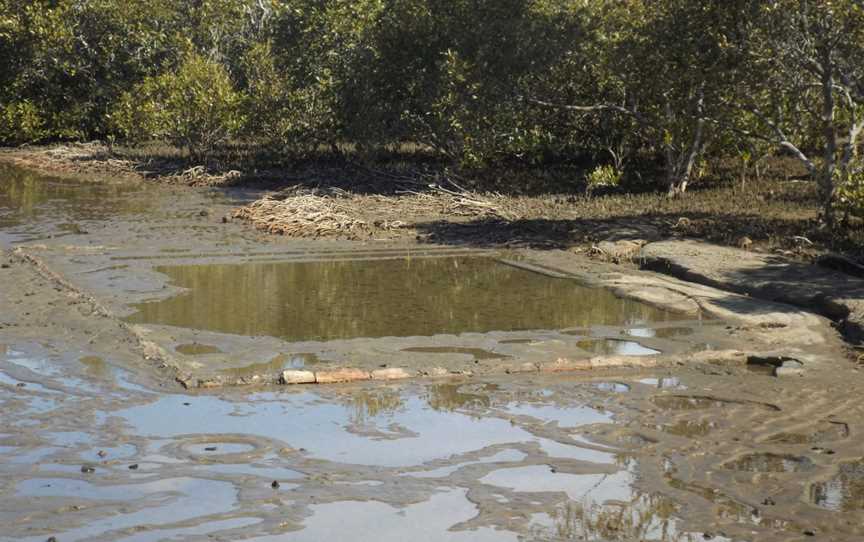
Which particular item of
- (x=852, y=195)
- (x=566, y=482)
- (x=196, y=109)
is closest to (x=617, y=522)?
(x=566, y=482)

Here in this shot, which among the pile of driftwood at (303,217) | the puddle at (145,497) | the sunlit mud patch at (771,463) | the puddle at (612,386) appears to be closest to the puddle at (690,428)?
the sunlit mud patch at (771,463)

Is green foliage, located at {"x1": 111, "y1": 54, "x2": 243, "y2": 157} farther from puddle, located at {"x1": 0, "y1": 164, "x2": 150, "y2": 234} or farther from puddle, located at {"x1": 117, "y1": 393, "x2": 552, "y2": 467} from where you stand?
puddle, located at {"x1": 117, "y1": 393, "x2": 552, "y2": 467}

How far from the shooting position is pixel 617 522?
241 inches

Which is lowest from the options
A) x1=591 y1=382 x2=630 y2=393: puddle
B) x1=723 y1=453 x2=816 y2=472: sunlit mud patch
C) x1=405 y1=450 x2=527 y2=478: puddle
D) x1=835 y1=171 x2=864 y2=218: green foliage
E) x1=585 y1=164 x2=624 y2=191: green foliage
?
x1=405 y1=450 x2=527 y2=478: puddle

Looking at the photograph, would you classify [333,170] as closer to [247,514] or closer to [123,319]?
[123,319]

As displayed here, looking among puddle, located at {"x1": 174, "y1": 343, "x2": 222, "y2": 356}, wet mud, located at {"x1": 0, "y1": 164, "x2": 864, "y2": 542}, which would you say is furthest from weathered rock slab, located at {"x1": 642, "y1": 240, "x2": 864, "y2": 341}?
puddle, located at {"x1": 174, "y1": 343, "x2": 222, "y2": 356}

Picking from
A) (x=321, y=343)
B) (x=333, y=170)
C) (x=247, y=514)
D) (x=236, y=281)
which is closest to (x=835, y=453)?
(x=247, y=514)

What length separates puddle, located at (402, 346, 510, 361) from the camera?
9.91 meters

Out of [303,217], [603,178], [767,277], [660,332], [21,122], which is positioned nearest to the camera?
[660,332]

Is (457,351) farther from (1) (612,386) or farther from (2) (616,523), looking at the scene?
(2) (616,523)

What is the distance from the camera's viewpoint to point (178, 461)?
702 centimetres

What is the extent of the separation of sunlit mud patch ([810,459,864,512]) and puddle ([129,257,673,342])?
4.33 m

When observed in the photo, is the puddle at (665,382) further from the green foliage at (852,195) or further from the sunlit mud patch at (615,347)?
the green foliage at (852,195)

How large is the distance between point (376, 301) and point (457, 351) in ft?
8.12
